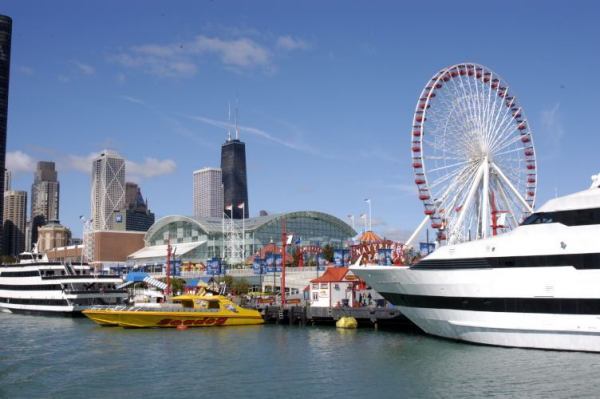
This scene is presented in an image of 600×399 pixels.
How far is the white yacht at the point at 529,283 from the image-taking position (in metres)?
35.8

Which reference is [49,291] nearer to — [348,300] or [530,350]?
[348,300]

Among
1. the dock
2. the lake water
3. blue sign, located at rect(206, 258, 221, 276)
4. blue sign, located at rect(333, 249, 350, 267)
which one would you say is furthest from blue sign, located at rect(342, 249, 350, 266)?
the lake water

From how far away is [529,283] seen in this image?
37344 mm

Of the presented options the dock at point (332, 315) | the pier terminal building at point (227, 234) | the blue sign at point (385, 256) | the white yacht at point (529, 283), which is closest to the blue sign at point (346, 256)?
the blue sign at point (385, 256)

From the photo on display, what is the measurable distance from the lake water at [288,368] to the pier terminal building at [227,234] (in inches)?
3884

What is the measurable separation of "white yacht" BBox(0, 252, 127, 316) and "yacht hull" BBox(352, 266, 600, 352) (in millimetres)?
49551

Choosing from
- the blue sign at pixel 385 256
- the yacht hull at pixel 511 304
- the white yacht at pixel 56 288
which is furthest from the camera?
the white yacht at pixel 56 288

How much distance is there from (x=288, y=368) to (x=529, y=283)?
14.5 meters

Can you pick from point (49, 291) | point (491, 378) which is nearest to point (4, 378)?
point (491, 378)

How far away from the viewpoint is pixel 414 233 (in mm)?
55125

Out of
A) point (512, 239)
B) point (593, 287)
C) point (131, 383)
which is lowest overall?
point (131, 383)

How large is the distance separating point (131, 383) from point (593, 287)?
2449 cm

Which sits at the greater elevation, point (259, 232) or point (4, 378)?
point (259, 232)

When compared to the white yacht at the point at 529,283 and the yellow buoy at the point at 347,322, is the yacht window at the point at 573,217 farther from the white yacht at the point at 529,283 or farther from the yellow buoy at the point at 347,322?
the yellow buoy at the point at 347,322
